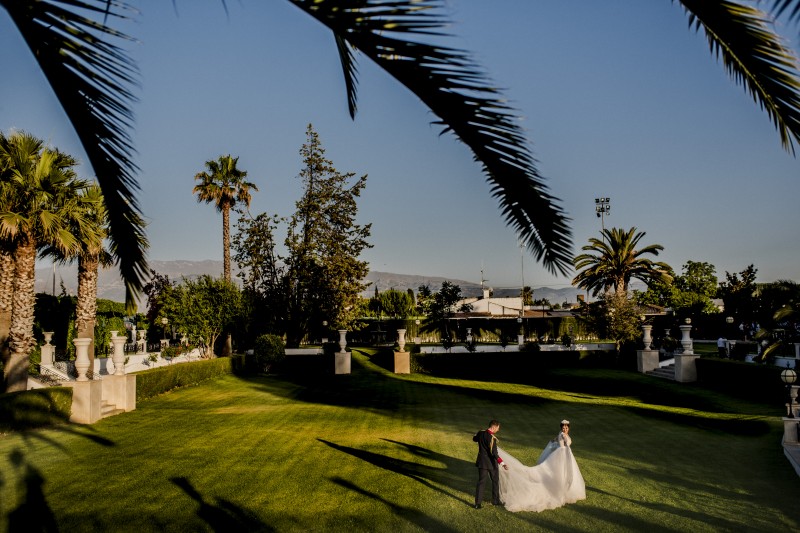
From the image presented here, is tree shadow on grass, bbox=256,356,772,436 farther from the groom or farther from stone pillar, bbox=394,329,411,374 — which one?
the groom

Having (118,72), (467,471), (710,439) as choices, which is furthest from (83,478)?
(710,439)

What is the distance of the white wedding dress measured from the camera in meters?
10.8

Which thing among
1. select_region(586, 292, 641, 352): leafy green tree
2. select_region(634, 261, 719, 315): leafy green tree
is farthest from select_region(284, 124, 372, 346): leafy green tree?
select_region(634, 261, 719, 315): leafy green tree

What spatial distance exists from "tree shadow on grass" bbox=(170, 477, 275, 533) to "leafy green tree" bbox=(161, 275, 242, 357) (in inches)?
999

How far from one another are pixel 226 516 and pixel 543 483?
5851mm

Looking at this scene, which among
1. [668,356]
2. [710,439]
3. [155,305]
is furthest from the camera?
[155,305]

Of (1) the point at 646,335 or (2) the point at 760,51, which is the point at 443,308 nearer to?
(1) the point at 646,335

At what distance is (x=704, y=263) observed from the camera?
93.6m

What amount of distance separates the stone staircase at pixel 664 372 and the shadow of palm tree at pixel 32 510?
3044cm

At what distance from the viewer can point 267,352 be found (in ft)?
122

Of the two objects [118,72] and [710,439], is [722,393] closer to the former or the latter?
[710,439]

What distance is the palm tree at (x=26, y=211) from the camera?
22.8 meters

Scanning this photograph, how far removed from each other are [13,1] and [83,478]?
12.5 m

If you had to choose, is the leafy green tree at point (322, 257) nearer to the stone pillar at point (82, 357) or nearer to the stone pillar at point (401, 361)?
the stone pillar at point (401, 361)
